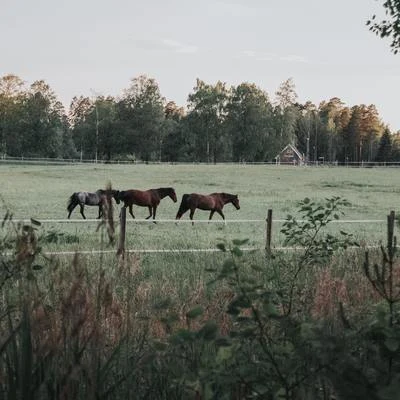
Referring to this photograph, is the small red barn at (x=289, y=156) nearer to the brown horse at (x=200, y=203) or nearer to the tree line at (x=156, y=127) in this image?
the tree line at (x=156, y=127)

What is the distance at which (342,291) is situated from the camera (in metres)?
7.10

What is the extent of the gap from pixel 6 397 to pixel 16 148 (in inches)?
3706

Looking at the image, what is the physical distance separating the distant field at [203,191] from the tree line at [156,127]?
101ft

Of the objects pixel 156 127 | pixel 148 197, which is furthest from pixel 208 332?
pixel 156 127

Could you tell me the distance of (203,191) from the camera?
147ft

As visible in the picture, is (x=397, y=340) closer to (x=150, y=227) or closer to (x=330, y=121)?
(x=150, y=227)

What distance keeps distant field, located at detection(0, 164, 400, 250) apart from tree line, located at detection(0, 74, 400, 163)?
3093 cm

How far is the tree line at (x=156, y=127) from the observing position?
9331 cm

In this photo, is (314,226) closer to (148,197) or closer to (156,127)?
(148,197)

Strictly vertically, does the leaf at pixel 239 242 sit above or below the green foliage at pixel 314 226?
above

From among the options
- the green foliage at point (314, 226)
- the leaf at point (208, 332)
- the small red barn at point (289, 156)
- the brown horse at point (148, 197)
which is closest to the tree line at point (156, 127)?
the small red barn at point (289, 156)

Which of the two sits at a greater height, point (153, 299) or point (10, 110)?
point (10, 110)

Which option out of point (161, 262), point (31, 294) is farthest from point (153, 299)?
point (161, 262)

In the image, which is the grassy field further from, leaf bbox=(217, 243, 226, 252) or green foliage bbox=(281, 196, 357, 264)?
green foliage bbox=(281, 196, 357, 264)
